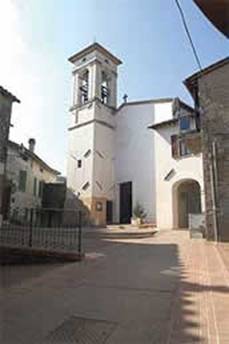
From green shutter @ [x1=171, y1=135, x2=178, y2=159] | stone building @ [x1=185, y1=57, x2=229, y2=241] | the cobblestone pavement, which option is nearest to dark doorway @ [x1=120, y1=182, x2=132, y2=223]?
green shutter @ [x1=171, y1=135, x2=178, y2=159]

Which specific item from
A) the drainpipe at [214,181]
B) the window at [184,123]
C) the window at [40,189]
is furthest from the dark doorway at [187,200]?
the window at [40,189]

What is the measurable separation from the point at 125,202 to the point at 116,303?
726 inches

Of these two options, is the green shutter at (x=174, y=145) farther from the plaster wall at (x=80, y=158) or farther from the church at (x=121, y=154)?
the plaster wall at (x=80, y=158)

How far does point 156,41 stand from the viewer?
6.59 meters

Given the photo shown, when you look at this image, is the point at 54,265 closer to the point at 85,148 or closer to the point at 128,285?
the point at 128,285

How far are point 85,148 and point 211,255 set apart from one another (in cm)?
1552

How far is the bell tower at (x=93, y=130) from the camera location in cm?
2259

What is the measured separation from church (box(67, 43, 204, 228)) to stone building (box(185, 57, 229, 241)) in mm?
5685

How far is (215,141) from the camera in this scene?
40.9 feet

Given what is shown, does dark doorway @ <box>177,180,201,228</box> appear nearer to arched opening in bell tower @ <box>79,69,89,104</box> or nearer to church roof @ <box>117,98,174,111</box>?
church roof @ <box>117,98,174,111</box>

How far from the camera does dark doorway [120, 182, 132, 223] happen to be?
22.7 meters

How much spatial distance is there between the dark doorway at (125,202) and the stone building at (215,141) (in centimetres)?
1026

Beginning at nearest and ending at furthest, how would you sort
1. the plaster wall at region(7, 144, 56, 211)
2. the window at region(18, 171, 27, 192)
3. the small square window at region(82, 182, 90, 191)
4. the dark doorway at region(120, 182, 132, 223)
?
the plaster wall at region(7, 144, 56, 211)
the window at region(18, 171, 27, 192)
the small square window at region(82, 182, 90, 191)
the dark doorway at region(120, 182, 132, 223)

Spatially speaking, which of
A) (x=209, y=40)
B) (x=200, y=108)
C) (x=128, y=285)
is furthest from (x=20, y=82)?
(x=200, y=108)
